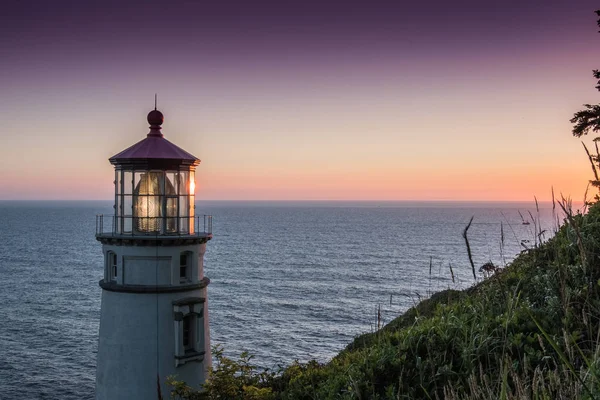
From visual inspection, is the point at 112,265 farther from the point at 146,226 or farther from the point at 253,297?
the point at 253,297

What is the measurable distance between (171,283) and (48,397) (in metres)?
18.8

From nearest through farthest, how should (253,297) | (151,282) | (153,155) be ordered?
(151,282)
(153,155)
(253,297)

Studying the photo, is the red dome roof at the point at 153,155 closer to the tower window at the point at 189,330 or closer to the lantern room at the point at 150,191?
the lantern room at the point at 150,191

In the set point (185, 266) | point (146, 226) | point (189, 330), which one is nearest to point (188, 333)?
point (189, 330)

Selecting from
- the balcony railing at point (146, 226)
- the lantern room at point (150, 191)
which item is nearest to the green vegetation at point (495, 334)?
the balcony railing at point (146, 226)

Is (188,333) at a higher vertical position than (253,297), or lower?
higher

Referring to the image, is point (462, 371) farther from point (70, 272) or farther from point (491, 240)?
point (491, 240)

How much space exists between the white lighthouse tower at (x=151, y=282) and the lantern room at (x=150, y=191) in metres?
0.03

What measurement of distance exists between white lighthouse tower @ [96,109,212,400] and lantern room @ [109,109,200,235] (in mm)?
26

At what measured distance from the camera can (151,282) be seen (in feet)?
48.3

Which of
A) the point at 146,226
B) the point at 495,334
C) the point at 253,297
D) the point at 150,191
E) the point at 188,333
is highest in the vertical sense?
the point at 150,191

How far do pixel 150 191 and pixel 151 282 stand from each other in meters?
2.45

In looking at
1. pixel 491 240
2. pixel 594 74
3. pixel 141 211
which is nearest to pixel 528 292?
pixel 594 74

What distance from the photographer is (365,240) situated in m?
106
